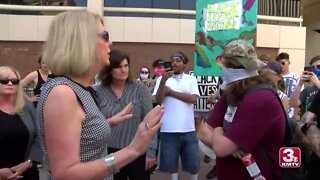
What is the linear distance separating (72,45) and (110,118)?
137 cm

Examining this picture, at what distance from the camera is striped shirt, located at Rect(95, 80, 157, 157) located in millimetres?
4656

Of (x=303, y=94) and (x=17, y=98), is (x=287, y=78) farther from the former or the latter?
(x=17, y=98)

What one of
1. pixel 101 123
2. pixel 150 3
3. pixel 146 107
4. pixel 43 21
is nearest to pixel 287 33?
pixel 150 3

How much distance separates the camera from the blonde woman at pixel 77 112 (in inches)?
77.0

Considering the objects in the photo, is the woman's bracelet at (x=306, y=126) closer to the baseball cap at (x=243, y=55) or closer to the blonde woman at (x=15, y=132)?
the baseball cap at (x=243, y=55)

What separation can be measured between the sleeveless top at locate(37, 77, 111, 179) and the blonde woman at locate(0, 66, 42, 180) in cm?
188

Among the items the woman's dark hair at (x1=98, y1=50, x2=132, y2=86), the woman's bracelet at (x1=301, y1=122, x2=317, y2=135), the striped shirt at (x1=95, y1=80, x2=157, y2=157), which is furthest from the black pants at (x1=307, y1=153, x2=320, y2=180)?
the woman's dark hair at (x1=98, y1=50, x2=132, y2=86)

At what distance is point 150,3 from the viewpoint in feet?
53.5

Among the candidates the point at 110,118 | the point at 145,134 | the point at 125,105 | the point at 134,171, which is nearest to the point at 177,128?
the point at 134,171

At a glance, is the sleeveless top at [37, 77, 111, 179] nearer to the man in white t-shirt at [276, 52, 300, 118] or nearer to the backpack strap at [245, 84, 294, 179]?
the backpack strap at [245, 84, 294, 179]

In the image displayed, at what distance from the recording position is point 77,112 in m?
2.04

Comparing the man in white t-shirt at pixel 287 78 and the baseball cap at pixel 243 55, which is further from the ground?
the baseball cap at pixel 243 55

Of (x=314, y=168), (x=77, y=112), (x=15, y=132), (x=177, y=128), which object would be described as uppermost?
(x=77, y=112)

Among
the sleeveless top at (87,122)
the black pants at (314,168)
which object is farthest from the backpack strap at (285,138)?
the sleeveless top at (87,122)
